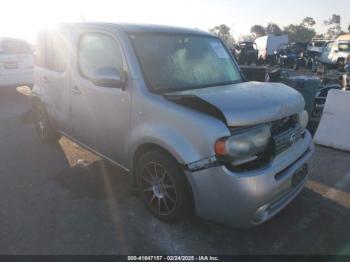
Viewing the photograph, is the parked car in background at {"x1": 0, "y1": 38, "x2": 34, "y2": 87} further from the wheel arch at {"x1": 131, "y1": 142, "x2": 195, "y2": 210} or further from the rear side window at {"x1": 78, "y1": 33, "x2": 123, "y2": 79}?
the wheel arch at {"x1": 131, "y1": 142, "x2": 195, "y2": 210}

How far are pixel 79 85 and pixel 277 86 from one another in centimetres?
242

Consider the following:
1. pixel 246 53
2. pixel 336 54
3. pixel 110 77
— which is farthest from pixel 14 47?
pixel 246 53

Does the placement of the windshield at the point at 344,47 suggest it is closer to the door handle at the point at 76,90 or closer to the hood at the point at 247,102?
the hood at the point at 247,102

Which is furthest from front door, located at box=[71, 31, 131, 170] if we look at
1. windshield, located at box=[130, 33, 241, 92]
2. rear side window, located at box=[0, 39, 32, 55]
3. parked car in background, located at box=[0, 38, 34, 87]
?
rear side window, located at box=[0, 39, 32, 55]

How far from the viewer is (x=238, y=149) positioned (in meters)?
2.77

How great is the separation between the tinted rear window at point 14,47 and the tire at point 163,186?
814 cm

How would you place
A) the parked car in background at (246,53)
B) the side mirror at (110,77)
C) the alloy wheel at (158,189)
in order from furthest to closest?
1. the parked car in background at (246,53)
2. the side mirror at (110,77)
3. the alloy wheel at (158,189)

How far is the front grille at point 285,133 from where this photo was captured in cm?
307

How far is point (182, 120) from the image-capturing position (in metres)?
2.92

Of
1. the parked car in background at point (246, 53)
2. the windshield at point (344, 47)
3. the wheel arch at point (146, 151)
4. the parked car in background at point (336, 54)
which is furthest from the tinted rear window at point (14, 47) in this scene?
the parked car in background at point (246, 53)

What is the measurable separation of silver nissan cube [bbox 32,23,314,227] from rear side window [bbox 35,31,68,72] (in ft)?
0.14

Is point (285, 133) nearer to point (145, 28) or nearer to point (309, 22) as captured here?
point (145, 28)

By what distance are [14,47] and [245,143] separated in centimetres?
931

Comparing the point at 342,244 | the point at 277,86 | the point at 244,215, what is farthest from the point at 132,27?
the point at 342,244
